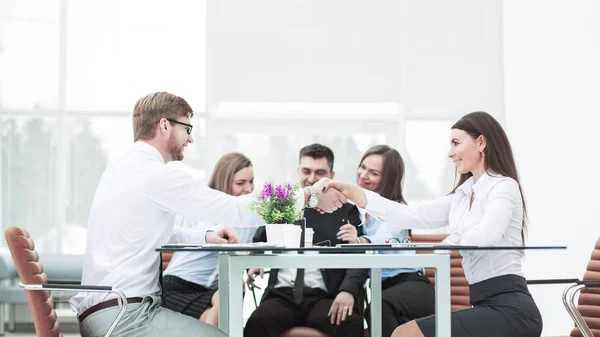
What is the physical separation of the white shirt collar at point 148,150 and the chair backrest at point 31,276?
0.54 m

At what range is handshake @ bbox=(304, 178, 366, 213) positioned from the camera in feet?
10.6

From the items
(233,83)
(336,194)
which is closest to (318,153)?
(336,194)

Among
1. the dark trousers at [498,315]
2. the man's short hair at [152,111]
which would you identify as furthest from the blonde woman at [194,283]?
the dark trousers at [498,315]

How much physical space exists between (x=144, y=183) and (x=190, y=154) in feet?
14.2

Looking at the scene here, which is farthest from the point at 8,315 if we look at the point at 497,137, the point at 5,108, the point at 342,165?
the point at 497,137

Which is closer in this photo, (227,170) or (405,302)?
(405,302)

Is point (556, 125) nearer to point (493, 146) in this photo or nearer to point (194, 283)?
point (493, 146)

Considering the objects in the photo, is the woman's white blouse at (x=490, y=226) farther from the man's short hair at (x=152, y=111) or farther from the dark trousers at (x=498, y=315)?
the man's short hair at (x=152, y=111)

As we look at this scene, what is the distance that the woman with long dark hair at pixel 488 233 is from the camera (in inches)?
96.6

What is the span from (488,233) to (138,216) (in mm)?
1239

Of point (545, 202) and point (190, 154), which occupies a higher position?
point (190, 154)

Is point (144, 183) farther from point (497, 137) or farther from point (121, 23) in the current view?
point (121, 23)

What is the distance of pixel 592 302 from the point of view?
9.92ft

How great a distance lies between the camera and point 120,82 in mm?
6973
